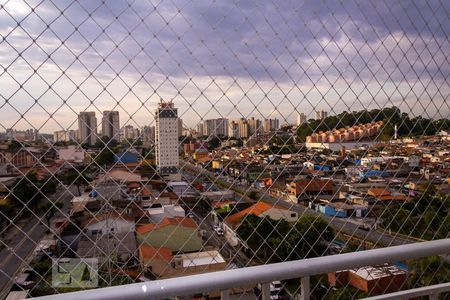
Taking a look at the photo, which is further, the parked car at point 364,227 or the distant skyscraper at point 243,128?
the parked car at point 364,227

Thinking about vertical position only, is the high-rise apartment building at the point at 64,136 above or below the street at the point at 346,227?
above

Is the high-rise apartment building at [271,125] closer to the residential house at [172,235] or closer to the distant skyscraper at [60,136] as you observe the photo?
the residential house at [172,235]

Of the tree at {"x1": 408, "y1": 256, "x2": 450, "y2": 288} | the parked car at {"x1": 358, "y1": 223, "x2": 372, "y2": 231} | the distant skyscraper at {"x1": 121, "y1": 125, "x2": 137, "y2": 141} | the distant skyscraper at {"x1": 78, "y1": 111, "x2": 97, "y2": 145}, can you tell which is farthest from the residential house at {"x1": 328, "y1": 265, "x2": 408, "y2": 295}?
the distant skyscraper at {"x1": 78, "y1": 111, "x2": 97, "y2": 145}

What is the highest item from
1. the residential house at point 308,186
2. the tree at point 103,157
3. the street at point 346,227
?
the tree at point 103,157

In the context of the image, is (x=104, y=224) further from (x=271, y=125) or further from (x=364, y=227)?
(x=364, y=227)

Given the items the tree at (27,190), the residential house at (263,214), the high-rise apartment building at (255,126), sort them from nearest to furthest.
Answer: the tree at (27,190) < the high-rise apartment building at (255,126) < the residential house at (263,214)

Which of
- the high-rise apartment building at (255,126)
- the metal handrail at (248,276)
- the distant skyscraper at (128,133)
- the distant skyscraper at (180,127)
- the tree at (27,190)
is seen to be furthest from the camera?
the high-rise apartment building at (255,126)

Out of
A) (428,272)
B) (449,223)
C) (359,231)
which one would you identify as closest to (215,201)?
(359,231)

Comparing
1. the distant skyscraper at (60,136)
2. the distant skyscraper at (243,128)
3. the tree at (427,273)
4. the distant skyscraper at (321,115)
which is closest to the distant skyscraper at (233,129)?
the distant skyscraper at (243,128)
